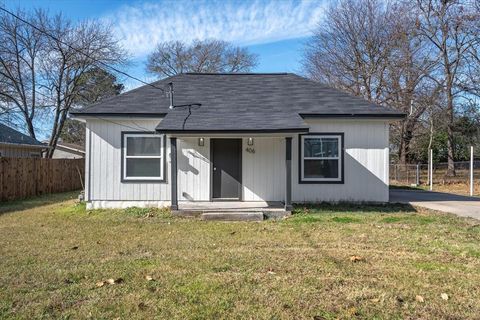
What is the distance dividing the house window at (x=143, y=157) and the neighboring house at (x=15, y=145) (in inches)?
479

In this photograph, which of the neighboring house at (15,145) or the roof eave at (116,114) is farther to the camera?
the neighboring house at (15,145)

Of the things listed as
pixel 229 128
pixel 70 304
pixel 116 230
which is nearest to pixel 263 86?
pixel 229 128

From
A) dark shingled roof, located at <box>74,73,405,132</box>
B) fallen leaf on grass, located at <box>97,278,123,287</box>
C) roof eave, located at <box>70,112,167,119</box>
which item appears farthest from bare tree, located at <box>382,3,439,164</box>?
fallen leaf on grass, located at <box>97,278,123,287</box>

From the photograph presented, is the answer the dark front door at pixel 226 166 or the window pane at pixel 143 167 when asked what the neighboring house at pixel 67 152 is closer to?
the window pane at pixel 143 167

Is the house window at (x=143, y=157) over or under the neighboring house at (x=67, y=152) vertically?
under

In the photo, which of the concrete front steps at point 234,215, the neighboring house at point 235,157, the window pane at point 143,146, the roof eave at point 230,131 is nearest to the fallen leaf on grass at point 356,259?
the concrete front steps at point 234,215

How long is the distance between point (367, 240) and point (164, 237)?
3758 millimetres

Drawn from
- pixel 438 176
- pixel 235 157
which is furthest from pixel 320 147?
pixel 438 176

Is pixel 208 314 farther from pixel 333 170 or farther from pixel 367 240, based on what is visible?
pixel 333 170

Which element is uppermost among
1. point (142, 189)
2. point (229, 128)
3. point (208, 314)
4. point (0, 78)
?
point (0, 78)

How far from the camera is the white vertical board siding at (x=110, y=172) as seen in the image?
37.9 feet

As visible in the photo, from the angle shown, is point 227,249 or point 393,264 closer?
point 393,264

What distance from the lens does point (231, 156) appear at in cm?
1177

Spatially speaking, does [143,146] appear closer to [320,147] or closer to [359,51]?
[320,147]
